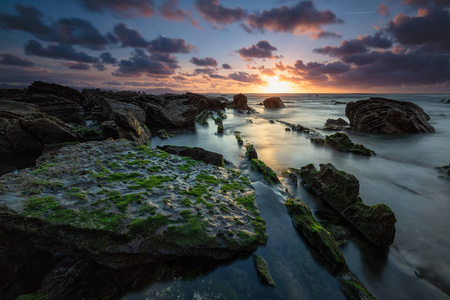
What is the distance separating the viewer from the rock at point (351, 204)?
19.6 feet

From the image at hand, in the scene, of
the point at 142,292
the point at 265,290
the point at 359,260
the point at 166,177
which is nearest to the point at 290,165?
the point at 359,260

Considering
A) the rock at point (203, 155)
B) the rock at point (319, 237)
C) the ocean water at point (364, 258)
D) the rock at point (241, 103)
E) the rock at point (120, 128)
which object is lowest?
the ocean water at point (364, 258)

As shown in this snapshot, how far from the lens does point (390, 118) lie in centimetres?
2298

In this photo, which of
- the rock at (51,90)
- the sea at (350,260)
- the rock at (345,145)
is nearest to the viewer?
the sea at (350,260)

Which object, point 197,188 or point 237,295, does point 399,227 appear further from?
point 197,188

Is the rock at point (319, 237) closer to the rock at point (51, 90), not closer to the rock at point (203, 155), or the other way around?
the rock at point (203, 155)

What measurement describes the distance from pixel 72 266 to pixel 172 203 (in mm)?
→ 2707

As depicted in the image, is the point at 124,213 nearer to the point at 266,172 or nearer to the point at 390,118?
the point at 266,172

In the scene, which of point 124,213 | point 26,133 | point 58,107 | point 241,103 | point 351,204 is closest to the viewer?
point 124,213

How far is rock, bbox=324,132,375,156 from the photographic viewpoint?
607 inches

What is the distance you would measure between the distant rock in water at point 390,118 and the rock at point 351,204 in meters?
20.3

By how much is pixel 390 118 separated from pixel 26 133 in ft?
115

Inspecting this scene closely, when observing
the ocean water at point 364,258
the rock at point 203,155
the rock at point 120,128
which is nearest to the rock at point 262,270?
the ocean water at point 364,258

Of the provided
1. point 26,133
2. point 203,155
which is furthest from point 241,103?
point 26,133
